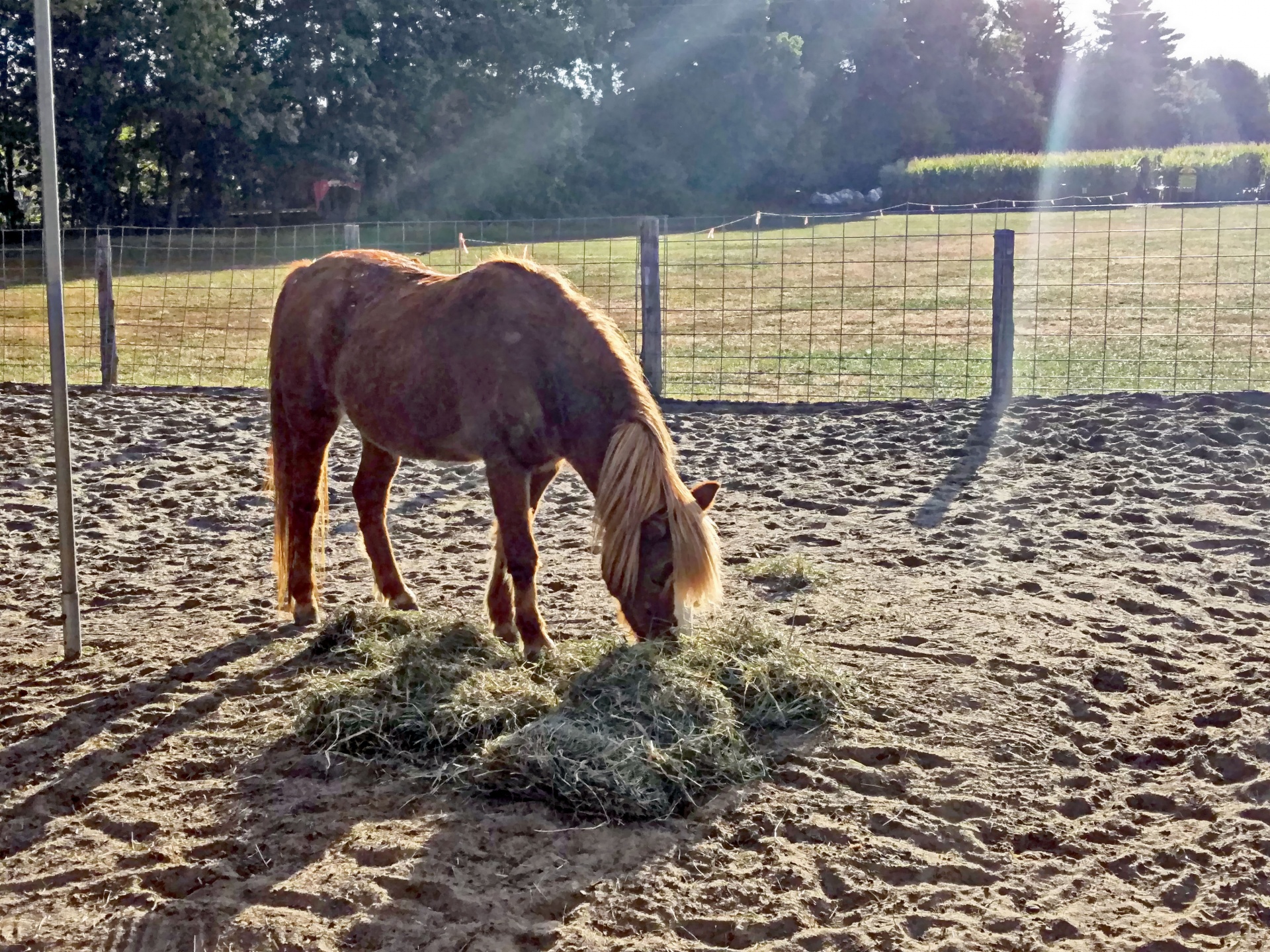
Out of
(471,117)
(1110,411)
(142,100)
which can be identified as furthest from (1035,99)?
(1110,411)

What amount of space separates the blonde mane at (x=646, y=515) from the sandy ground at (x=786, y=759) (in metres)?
0.64

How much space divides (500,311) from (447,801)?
1.80 metres

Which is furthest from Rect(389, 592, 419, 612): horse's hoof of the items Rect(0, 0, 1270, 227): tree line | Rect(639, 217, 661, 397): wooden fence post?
Rect(0, 0, 1270, 227): tree line

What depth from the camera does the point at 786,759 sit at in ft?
11.2

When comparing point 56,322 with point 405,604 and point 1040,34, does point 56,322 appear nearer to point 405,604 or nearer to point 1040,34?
point 405,604

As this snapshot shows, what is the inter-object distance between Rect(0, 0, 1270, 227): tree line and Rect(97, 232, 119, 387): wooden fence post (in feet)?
43.6

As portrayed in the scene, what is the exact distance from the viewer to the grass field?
10203 millimetres

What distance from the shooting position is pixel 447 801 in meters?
3.15

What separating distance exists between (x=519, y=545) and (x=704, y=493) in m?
0.70

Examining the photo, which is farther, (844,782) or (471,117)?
(471,117)

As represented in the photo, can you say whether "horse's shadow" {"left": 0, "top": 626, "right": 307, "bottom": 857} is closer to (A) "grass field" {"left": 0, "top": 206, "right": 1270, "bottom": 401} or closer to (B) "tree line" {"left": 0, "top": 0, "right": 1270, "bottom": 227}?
(A) "grass field" {"left": 0, "top": 206, "right": 1270, "bottom": 401}

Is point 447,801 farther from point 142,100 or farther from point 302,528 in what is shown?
point 142,100

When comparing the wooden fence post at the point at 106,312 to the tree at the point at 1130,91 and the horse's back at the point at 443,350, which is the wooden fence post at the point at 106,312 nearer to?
the horse's back at the point at 443,350

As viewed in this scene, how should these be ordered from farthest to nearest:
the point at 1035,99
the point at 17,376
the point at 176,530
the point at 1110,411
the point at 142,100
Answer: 1. the point at 1035,99
2. the point at 142,100
3. the point at 17,376
4. the point at 1110,411
5. the point at 176,530
